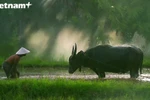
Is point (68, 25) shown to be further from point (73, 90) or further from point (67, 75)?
point (73, 90)

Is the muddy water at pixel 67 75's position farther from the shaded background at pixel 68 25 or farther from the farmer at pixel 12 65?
the shaded background at pixel 68 25

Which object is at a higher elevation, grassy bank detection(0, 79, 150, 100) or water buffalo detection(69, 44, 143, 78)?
water buffalo detection(69, 44, 143, 78)

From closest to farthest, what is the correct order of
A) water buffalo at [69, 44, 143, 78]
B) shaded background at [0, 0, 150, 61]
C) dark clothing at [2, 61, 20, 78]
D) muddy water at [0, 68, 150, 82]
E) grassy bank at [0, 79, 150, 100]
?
grassy bank at [0, 79, 150, 100], dark clothing at [2, 61, 20, 78], water buffalo at [69, 44, 143, 78], muddy water at [0, 68, 150, 82], shaded background at [0, 0, 150, 61]

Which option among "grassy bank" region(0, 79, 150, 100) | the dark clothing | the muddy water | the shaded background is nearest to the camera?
"grassy bank" region(0, 79, 150, 100)

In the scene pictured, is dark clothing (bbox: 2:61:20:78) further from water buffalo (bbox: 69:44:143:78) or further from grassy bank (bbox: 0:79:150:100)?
grassy bank (bbox: 0:79:150:100)

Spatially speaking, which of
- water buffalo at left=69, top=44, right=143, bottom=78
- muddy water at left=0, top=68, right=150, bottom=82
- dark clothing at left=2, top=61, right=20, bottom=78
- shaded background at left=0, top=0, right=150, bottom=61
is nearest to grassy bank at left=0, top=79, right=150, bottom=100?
dark clothing at left=2, top=61, right=20, bottom=78

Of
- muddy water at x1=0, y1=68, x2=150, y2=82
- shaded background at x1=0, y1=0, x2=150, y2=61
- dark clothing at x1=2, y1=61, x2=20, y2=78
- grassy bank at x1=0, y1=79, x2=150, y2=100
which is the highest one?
shaded background at x1=0, y1=0, x2=150, y2=61

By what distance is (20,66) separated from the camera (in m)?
21.2

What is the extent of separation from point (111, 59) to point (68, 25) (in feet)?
57.0

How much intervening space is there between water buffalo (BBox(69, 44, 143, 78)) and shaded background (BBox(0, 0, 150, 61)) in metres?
11.7

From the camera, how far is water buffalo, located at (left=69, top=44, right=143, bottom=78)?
15.0 m

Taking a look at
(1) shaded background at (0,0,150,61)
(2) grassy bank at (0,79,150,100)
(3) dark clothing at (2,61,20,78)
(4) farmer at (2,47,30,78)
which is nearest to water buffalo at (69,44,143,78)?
(4) farmer at (2,47,30,78)

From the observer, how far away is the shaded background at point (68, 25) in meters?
28.6

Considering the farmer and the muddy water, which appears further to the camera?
the muddy water
